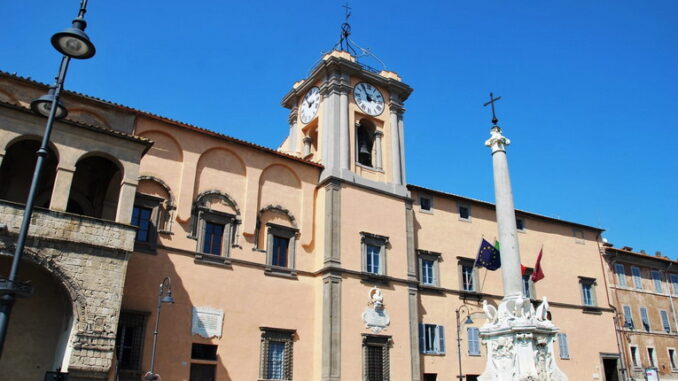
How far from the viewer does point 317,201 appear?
81.3ft

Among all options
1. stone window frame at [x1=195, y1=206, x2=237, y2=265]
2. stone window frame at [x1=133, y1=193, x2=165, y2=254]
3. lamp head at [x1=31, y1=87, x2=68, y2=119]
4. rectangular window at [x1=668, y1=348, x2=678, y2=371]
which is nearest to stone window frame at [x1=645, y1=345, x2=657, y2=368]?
rectangular window at [x1=668, y1=348, x2=678, y2=371]

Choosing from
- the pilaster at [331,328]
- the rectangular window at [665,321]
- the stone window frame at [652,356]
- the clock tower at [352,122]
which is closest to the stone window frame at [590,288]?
the stone window frame at [652,356]

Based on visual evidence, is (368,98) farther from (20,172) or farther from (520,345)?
(520,345)

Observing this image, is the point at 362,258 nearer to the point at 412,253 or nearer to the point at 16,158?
the point at 412,253

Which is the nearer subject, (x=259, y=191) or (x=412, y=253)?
(x=259, y=191)

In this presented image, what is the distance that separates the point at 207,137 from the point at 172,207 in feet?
10.8

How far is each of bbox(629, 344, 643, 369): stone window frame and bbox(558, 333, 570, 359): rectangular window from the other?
552 centimetres

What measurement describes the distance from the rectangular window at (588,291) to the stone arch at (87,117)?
84.4ft

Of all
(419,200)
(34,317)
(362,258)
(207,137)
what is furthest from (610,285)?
(34,317)

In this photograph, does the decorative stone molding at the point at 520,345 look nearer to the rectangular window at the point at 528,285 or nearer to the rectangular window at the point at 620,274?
the rectangular window at the point at 528,285

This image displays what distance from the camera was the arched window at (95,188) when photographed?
19.2 metres

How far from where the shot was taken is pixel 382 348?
2322 cm

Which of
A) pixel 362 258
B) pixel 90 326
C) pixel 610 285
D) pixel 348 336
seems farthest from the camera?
pixel 610 285

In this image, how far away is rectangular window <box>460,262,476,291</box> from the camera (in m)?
27.9
